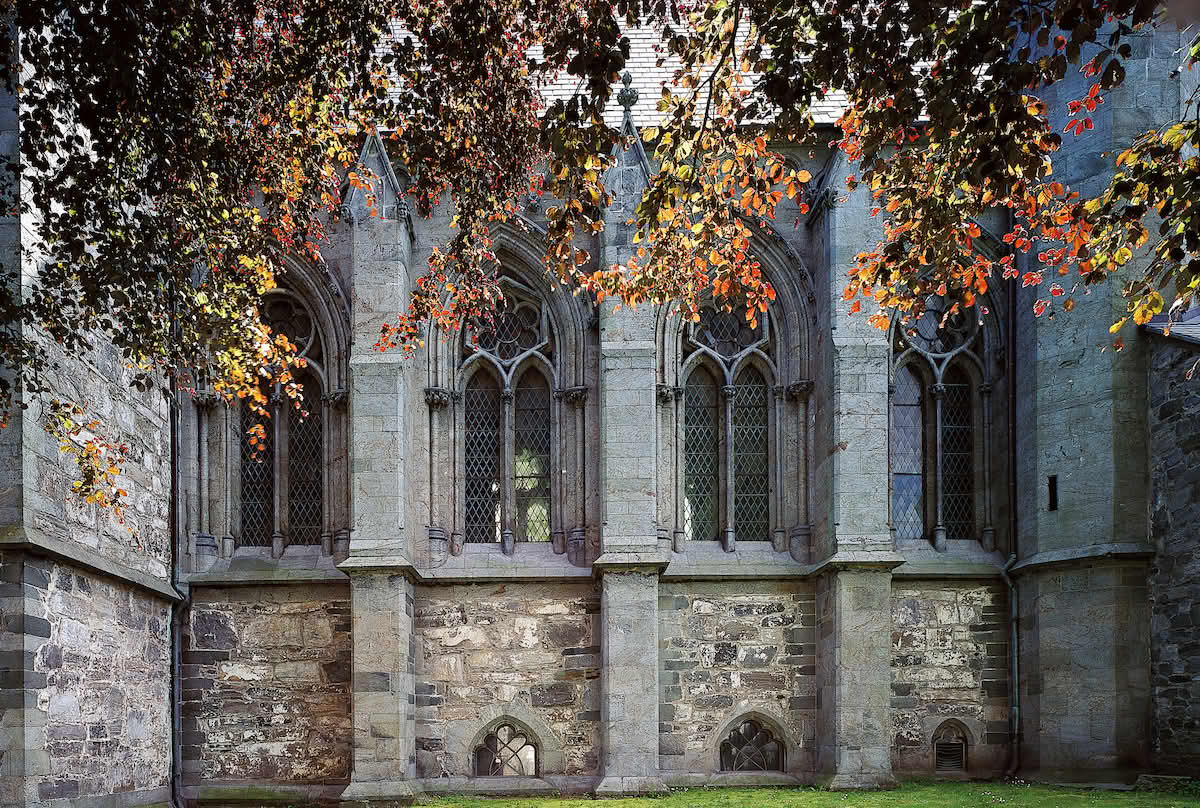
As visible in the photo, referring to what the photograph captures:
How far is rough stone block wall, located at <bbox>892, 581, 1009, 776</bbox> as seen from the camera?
1216 centimetres

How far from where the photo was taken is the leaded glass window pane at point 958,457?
510 inches

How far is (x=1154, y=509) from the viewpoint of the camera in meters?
11.0

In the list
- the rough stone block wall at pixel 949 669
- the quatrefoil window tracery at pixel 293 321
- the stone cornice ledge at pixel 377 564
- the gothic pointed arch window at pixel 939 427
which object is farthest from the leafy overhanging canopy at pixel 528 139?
the rough stone block wall at pixel 949 669

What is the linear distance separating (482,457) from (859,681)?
5.18 m

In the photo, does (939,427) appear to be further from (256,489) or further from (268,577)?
(256,489)

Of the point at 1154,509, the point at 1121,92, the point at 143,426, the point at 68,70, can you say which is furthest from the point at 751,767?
the point at 68,70

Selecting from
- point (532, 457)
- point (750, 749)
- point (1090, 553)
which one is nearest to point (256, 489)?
point (532, 457)

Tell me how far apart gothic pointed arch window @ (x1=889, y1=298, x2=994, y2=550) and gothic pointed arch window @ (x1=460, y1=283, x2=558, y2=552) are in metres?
4.35

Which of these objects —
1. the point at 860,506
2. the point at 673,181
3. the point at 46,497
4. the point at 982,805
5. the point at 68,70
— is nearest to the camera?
the point at 68,70

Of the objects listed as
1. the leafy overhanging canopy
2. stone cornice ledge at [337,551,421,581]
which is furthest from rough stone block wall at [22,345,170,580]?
stone cornice ledge at [337,551,421,581]

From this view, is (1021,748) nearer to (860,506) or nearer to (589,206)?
(860,506)

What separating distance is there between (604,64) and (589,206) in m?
0.90

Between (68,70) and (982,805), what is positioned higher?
(68,70)

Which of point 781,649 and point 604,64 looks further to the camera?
point 781,649
